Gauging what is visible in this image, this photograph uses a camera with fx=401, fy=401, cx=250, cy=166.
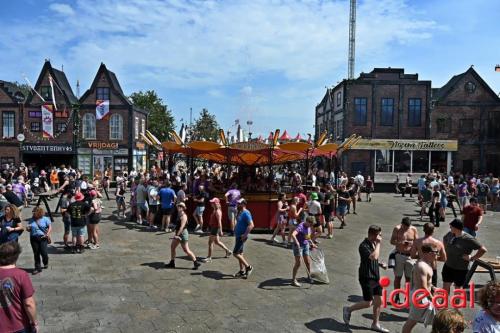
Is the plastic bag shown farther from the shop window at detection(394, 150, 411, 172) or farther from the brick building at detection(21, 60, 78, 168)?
the brick building at detection(21, 60, 78, 168)

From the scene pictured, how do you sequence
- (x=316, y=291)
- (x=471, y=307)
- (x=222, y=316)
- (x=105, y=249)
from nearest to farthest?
(x=222, y=316) < (x=471, y=307) < (x=316, y=291) < (x=105, y=249)

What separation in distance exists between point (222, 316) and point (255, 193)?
7.37 meters

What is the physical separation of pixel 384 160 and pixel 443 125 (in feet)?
18.4

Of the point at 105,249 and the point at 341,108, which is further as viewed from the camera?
the point at 341,108

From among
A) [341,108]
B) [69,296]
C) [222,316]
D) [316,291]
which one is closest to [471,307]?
[316,291]

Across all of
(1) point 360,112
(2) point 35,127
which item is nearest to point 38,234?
(1) point 360,112

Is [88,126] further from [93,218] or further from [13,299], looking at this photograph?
[13,299]

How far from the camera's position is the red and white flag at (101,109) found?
32719 millimetres

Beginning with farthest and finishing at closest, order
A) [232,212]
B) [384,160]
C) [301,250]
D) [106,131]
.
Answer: [106,131]
[384,160]
[232,212]
[301,250]

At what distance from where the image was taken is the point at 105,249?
10.6 metres

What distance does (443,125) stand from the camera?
31.7 meters

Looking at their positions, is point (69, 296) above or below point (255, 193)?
below

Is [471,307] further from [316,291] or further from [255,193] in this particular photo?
[255,193]

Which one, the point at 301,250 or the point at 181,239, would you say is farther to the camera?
the point at 181,239
